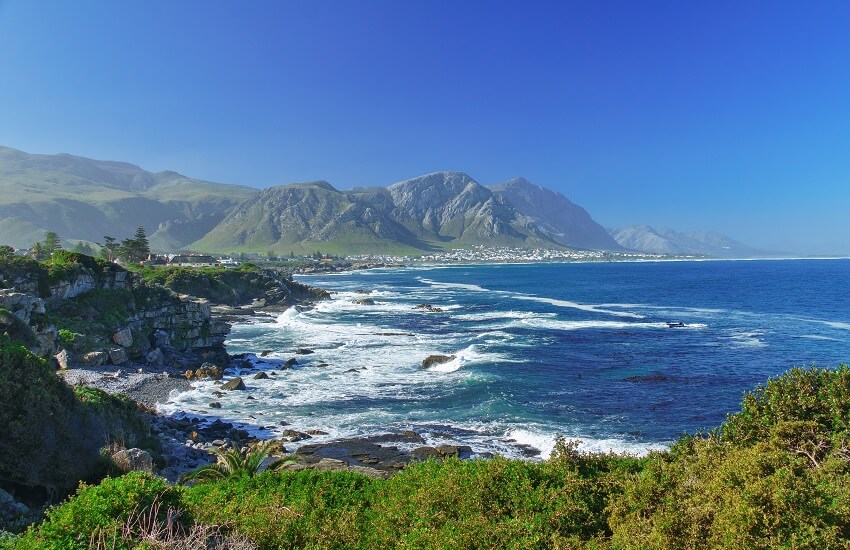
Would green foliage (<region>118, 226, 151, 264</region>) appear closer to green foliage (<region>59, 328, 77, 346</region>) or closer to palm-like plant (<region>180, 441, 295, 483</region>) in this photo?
green foliage (<region>59, 328, 77, 346</region>)

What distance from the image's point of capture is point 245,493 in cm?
1566

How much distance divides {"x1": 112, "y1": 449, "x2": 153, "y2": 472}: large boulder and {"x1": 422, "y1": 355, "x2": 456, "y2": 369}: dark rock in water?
3025 cm

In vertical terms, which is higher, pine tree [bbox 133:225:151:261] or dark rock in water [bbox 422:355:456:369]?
pine tree [bbox 133:225:151:261]

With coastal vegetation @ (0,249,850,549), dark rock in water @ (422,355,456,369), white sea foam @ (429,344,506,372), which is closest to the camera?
coastal vegetation @ (0,249,850,549)

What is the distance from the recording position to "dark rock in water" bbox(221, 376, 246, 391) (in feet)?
141

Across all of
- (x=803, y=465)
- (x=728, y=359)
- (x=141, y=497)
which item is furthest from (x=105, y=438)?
(x=728, y=359)

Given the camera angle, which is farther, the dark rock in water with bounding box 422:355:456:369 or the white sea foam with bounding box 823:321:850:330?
the white sea foam with bounding box 823:321:850:330

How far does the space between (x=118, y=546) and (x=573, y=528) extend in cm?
1046

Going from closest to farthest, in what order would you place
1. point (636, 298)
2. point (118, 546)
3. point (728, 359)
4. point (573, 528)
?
point (118, 546) < point (573, 528) < point (728, 359) < point (636, 298)

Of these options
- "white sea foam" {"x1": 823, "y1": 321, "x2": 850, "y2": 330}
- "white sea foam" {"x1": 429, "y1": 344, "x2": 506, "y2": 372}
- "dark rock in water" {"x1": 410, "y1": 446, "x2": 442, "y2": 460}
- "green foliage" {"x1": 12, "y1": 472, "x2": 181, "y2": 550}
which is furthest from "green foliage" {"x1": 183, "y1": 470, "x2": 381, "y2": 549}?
"white sea foam" {"x1": 823, "y1": 321, "x2": 850, "y2": 330}

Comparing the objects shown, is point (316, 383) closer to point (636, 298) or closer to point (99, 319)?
point (99, 319)

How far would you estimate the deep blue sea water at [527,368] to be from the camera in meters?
34.8

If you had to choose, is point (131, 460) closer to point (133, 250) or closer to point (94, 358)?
point (94, 358)

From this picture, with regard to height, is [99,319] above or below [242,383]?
above
